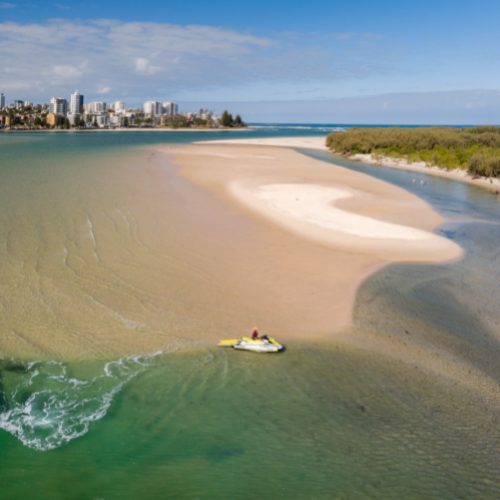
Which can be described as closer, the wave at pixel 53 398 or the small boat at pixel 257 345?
the wave at pixel 53 398

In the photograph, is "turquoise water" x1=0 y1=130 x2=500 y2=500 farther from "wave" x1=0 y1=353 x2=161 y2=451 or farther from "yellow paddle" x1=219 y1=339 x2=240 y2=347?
"yellow paddle" x1=219 y1=339 x2=240 y2=347

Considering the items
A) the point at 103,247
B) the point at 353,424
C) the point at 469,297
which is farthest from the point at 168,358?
the point at 469,297

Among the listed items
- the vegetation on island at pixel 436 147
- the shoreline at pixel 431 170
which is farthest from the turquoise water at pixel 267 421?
the vegetation on island at pixel 436 147

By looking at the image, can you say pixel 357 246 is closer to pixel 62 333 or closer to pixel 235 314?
pixel 235 314

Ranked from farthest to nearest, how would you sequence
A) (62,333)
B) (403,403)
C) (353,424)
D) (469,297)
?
(469,297) → (62,333) → (403,403) → (353,424)

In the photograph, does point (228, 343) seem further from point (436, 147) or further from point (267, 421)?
point (436, 147)

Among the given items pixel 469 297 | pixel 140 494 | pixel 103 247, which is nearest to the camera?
pixel 140 494

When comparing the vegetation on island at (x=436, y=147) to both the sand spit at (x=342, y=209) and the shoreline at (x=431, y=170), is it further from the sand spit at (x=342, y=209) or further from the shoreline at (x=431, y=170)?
the sand spit at (x=342, y=209)
